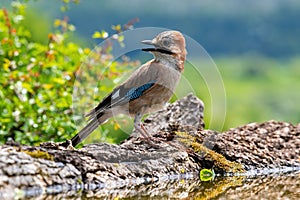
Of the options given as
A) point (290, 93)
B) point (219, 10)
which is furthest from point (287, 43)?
point (290, 93)

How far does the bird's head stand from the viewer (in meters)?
6.99

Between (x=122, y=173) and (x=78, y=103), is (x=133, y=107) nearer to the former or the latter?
(x=122, y=173)

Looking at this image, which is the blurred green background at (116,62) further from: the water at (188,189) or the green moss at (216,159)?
the water at (188,189)

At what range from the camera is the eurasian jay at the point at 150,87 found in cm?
698

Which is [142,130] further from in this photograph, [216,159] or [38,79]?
[38,79]

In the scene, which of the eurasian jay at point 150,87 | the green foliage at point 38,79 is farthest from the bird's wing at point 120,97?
the green foliage at point 38,79

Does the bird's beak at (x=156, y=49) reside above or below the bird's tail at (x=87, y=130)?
above

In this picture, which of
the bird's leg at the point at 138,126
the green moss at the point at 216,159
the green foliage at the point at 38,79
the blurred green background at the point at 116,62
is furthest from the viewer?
the blurred green background at the point at 116,62

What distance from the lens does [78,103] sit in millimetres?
9320

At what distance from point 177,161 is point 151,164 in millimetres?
345

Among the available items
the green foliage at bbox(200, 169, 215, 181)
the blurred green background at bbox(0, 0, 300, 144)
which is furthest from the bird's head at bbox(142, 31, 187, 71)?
the green foliage at bbox(200, 169, 215, 181)

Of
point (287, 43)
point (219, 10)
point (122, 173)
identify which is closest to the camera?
point (122, 173)

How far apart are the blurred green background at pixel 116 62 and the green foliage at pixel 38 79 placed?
0.01 meters

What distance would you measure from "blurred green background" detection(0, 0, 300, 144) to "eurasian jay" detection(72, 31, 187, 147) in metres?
0.52
